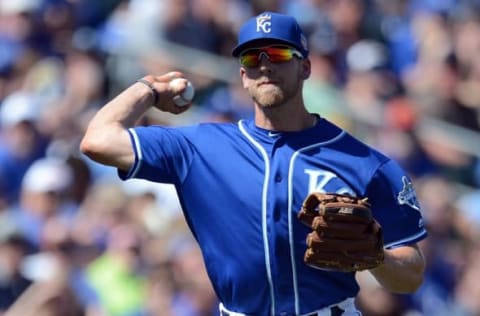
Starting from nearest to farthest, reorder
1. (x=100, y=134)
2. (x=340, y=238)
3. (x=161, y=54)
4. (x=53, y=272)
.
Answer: (x=340, y=238)
(x=100, y=134)
(x=53, y=272)
(x=161, y=54)

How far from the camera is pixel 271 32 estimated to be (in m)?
5.32

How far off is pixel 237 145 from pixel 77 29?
19.7ft

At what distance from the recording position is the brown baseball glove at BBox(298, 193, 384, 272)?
15.8 feet

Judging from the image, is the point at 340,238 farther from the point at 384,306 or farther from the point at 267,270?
the point at 384,306

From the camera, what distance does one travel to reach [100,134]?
5.20 meters

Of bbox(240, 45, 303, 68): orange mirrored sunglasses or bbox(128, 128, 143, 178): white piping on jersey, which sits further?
bbox(240, 45, 303, 68): orange mirrored sunglasses

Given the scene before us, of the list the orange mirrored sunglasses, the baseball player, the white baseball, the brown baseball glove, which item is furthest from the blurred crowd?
the brown baseball glove

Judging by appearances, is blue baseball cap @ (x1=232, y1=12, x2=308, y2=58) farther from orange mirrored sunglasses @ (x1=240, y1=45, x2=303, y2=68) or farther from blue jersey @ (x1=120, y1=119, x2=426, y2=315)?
blue jersey @ (x1=120, y1=119, x2=426, y2=315)

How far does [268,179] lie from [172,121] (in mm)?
5017

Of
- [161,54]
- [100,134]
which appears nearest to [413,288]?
[100,134]

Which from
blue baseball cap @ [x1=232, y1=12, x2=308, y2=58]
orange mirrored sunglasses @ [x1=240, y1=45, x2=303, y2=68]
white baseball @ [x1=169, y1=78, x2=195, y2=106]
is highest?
blue baseball cap @ [x1=232, y1=12, x2=308, y2=58]

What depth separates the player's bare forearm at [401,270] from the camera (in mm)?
5191

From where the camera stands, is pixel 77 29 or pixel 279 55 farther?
pixel 77 29

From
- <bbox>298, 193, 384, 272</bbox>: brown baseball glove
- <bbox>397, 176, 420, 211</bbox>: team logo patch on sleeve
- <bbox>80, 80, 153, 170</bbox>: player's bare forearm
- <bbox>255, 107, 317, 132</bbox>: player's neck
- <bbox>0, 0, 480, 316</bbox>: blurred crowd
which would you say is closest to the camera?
<bbox>298, 193, 384, 272</bbox>: brown baseball glove
